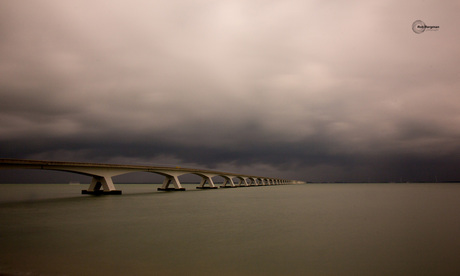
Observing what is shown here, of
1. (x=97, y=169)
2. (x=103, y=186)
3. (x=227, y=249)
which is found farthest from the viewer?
(x=103, y=186)

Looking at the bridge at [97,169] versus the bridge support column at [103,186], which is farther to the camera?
the bridge support column at [103,186]

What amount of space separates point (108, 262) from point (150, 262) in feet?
5.36

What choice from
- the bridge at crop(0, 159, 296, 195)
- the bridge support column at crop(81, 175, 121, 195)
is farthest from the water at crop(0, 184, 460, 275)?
the bridge support column at crop(81, 175, 121, 195)

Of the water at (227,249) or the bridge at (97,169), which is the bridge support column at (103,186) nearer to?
the bridge at (97,169)

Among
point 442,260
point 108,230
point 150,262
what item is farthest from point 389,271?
point 108,230

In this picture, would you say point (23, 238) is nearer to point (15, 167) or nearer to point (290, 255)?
point (290, 255)

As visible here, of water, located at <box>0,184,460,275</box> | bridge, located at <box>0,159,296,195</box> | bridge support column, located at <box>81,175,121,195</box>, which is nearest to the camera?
water, located at <box>0,184,460,275</box>

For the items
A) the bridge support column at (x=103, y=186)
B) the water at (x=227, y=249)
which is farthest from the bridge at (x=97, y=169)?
the water at (x=227, y=249)

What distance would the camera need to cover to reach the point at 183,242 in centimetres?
1410

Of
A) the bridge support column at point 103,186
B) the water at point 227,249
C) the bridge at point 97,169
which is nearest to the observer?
the water at point 227,249

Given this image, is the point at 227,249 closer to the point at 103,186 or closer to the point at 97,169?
the point at 97,169

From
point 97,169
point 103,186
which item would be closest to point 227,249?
point 97,169

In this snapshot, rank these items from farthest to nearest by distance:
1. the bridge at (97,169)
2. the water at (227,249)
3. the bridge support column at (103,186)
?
the bridge support column at (103,186) < the bridge at (97,169) < the water at (227,249)

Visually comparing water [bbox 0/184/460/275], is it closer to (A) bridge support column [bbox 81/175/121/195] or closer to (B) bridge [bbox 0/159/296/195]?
(B) bridge [bbox 0/159/296/195]
